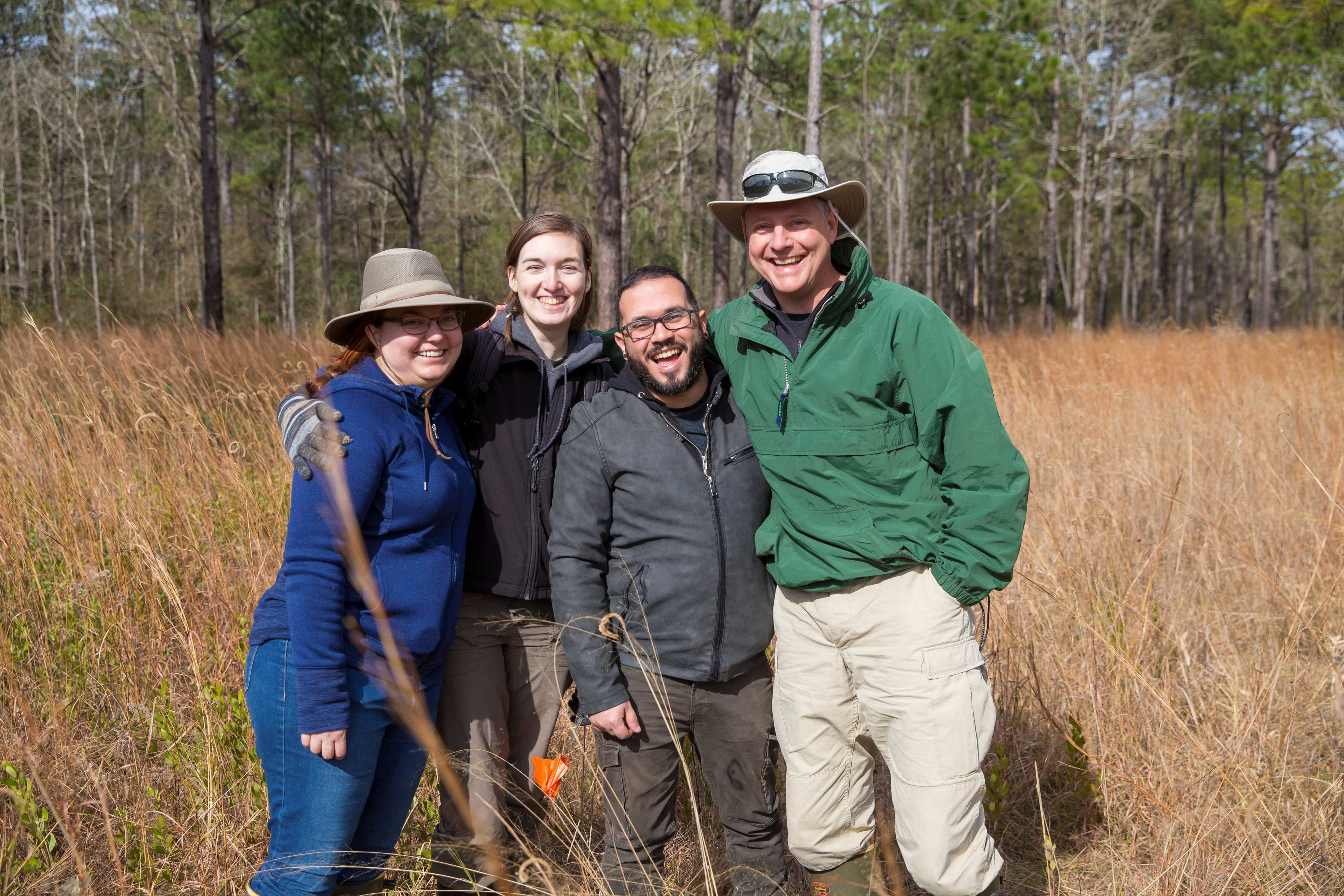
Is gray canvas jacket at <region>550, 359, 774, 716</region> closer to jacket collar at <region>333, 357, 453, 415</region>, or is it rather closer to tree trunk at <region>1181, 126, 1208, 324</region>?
jacket collar at <region>333, 357, 453, 415</region>

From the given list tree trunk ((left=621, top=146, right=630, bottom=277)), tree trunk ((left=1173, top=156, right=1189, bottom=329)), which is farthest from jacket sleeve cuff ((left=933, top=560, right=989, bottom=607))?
tree trunk ((left=1173, top=156, right=1189, bottom=329))

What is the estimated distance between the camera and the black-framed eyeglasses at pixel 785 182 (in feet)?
6.78

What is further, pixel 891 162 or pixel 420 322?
pixel 891 162

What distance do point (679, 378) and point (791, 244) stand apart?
0.43 metres

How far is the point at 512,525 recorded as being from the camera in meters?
2.17

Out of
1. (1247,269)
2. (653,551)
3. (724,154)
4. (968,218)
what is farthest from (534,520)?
(1247,269)

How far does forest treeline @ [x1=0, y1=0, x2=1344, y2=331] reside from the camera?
1149 cm

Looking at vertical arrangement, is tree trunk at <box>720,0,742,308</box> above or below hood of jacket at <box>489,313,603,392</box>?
above

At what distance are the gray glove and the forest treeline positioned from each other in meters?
5.78

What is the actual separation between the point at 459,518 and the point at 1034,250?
36284mm

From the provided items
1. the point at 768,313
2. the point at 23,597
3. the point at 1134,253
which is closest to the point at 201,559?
the point at 23,597

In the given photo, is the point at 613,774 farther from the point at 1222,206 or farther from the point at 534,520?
the point at 1222,206

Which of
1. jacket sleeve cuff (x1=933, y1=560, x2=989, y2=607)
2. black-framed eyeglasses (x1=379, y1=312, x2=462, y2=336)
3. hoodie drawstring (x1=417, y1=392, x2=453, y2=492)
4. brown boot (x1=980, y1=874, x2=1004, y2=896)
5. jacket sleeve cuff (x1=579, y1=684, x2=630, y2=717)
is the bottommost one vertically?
brown boot (x1=980, y1=874, x2=1004, y2=896)

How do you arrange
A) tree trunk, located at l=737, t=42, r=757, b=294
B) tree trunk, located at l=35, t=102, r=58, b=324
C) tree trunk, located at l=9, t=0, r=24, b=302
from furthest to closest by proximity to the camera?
tree trunk, located at l=9, t=0, r=24, b=302, tree trunk, located at l=35, t=102, r=58, b=324, tree trunk, located at l=737, t=42, r=757, b=294
